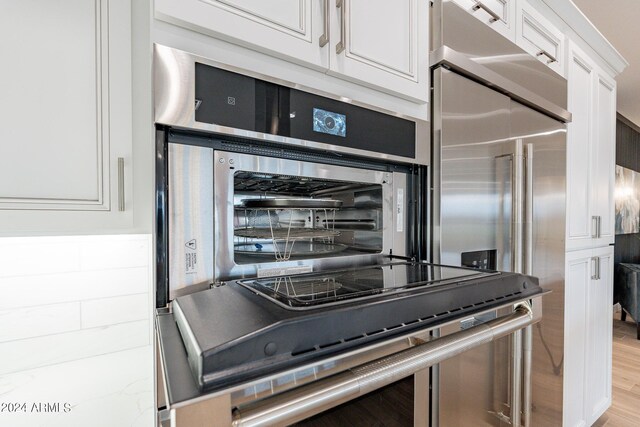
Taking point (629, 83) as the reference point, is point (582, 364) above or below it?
below

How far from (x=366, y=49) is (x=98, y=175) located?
0.68 metres

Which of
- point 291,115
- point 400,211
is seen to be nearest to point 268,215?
point 291,115

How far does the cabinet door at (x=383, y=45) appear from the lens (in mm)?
714

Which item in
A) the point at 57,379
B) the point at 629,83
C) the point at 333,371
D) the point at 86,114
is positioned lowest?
the point at 57,379

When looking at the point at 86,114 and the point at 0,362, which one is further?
the point at 0,362

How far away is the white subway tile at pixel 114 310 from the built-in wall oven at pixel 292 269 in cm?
45

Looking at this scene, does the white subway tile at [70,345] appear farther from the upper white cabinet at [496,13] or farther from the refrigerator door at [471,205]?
the upper white cabinet at [496,13]

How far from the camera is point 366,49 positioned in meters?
0.76

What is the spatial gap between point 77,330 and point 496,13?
1772 mm

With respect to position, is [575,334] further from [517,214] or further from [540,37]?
[540,37]

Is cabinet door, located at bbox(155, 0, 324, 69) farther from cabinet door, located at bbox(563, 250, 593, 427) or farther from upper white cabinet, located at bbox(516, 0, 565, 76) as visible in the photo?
cabinet door, located at bbox(563, 250, 593, 427)

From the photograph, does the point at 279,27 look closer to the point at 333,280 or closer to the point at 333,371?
the point at 333,280

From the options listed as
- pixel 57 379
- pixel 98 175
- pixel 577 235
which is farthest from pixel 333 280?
pixel 577 235

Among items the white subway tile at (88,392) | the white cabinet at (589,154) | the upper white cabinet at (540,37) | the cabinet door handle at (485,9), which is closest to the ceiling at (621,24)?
the white cabinet at (589,154)
